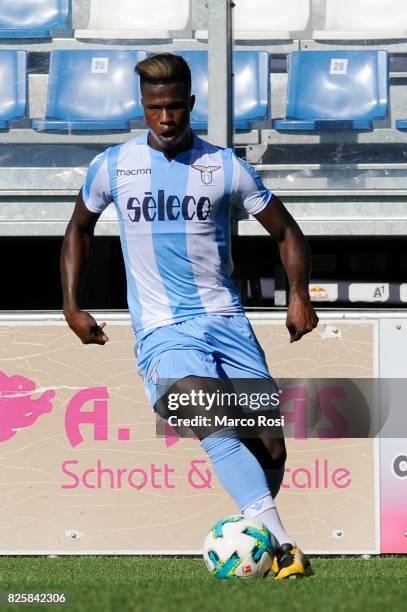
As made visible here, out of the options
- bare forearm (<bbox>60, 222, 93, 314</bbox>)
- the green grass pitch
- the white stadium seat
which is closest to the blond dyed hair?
bare forearm (<bbox>60, 222, 93, 314</bbox>)

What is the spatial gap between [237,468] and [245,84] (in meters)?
5.12

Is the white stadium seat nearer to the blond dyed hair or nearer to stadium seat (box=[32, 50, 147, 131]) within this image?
stadium seat (box=[32, 50, 147, 131])

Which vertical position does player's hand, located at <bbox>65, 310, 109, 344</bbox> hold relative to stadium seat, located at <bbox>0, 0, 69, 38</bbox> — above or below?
below

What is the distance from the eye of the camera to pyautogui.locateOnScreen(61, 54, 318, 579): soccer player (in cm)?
453

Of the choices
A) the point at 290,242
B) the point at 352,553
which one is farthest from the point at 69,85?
the point at 290,242

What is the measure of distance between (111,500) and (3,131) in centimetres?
327

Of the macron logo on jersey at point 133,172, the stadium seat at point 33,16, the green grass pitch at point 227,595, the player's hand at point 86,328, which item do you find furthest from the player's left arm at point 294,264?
the stadium seat at point 33,16

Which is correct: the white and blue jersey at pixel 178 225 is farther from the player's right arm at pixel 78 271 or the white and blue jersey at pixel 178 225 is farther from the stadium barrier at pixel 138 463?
the stadium barrier at pixel 138 463

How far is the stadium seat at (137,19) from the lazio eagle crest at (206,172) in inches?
189

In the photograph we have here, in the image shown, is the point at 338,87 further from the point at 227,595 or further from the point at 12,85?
the point at 227,595

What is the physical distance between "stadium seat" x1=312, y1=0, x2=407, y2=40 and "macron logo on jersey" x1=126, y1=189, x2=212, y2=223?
5.12 m

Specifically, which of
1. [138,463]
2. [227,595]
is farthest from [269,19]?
[227,595]

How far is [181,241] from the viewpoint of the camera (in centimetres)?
455

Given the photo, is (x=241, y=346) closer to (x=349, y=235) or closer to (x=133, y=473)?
(x=133, y=473)
